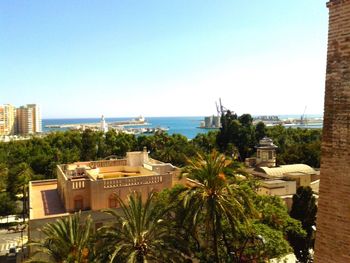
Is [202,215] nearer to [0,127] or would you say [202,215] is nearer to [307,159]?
[307,159]

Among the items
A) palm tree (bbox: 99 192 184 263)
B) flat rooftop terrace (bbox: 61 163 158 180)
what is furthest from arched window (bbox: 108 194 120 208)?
palm tree (bbox: 99 192 184 263)

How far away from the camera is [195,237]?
1589 centimetres

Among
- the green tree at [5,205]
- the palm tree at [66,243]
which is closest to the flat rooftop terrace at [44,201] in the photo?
→ the palm tree at [66,243]

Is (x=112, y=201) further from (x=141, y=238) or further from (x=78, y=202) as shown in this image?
(x=141, y=238)

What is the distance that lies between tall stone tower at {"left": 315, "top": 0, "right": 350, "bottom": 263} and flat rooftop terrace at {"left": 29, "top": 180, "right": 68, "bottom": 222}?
17.4 m

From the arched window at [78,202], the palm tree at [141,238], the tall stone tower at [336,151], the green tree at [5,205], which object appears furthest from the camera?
the green tree at [5,205]

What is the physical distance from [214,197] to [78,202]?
35.2 ft

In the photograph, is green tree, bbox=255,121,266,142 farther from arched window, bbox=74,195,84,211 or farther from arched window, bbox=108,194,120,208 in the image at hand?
arched window, bbox=74,195,84,211

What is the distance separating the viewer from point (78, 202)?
21453 mm

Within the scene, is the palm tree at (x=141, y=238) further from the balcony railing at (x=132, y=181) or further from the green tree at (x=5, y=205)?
the green tree at (x=5, y=205)

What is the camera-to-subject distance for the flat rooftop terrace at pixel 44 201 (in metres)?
21.0

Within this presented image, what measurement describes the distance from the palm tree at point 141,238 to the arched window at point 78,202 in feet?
22.4

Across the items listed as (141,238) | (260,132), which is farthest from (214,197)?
(260,132)

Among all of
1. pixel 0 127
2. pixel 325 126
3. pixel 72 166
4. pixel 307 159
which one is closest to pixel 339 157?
pixel 325 126
